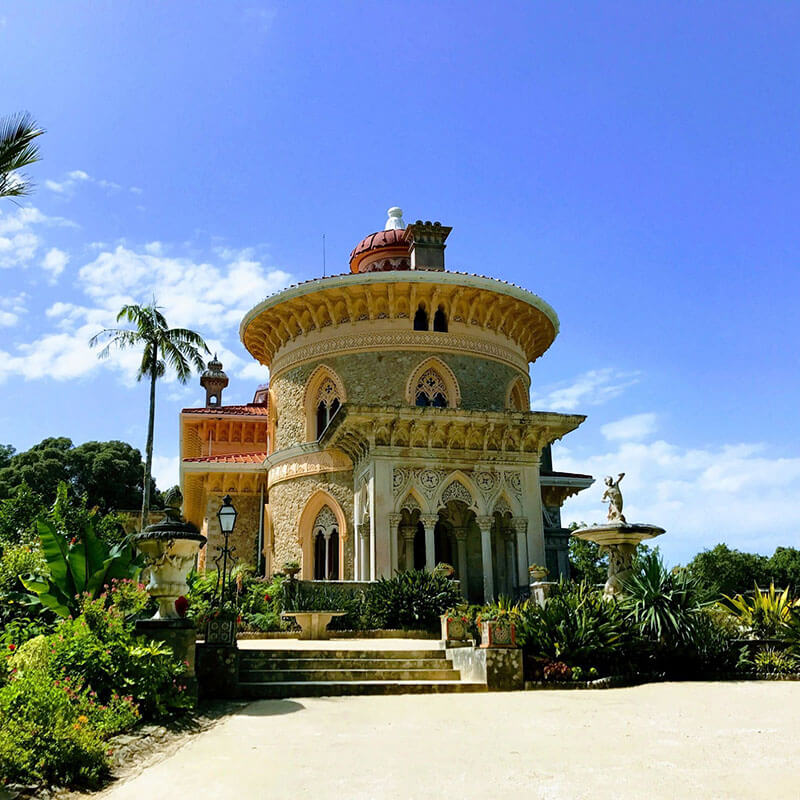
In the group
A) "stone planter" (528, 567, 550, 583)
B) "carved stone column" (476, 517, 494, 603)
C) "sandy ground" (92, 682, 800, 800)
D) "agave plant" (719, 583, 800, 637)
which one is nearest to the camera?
"sandy ground" (92, 682, 800, 800)

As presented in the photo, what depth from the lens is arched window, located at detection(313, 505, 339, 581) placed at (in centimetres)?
2452

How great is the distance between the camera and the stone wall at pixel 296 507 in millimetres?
23938

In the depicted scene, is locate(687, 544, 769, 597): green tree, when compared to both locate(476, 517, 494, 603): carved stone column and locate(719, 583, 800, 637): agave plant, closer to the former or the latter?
Answer: locate(476, 517, 494, 603): carved stone column

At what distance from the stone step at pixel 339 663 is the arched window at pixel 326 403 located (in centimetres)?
1296

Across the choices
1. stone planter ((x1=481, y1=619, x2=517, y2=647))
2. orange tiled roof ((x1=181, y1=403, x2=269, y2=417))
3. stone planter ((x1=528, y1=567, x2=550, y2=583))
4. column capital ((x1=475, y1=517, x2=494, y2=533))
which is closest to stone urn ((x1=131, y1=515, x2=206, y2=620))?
stone planter ((x1=481, y1=619, x2=517, y2=647))

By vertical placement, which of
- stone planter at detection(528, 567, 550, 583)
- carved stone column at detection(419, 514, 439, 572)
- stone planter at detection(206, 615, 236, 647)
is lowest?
stone planter at detection(206, 615, 236, 647)

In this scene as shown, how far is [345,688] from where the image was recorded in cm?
1146

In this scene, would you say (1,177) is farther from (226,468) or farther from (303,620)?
(226,468)

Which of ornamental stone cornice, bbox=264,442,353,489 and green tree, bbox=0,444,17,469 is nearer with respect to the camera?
ornamental stone cornice, bbox=264,442,353,489

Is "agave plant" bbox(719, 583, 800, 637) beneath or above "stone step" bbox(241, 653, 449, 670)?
above

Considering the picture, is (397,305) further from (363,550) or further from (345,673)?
(345,673)

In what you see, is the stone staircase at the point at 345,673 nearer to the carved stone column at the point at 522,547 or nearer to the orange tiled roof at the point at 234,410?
the carved stone column at the point at 522,547

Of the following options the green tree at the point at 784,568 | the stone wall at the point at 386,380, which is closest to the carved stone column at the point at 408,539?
the stone wall at the point at 386,380

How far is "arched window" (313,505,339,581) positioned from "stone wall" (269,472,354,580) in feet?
1.87
